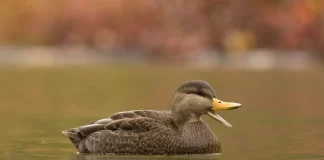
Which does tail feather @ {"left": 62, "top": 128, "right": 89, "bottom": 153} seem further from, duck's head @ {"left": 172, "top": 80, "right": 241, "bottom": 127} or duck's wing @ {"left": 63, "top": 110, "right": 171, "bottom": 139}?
duck's head @ {"left": 172, "top": 80, "right": 241, "bottom": 127}

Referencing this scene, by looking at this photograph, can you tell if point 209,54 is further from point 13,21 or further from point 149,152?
point 149,152

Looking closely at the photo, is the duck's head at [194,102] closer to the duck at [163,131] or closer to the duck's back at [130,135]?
the duck at [163,131]

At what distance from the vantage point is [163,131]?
11.9 metres

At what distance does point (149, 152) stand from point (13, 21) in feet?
101

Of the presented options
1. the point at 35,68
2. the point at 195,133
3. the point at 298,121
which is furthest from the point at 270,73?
the point at 195,133

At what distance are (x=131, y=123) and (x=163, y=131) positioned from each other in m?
0.37

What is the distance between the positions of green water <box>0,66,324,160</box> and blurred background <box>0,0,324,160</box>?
21 millimetres

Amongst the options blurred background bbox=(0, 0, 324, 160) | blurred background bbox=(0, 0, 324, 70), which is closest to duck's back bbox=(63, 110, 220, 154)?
blurred background bbox=(0, 0, 324, 160)

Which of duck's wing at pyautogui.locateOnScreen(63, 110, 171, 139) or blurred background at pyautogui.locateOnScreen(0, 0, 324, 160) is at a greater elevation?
blurred background at pyautogui.locateOnScreen(0, 0, 324, 160)

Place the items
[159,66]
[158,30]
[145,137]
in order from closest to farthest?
[145,137] < [159,66] < [158,30]

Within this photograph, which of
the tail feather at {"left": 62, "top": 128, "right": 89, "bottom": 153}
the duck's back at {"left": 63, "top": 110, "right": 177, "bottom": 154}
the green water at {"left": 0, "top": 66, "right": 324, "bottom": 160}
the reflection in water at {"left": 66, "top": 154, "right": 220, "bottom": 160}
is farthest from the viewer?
the green water at {"left": 0, "top": 66, "right": 324, "bottom": 160}

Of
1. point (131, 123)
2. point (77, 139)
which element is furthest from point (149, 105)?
point (131, 123)

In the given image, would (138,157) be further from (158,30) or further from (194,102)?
(158,30)

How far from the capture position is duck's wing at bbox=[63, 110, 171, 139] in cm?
1195
